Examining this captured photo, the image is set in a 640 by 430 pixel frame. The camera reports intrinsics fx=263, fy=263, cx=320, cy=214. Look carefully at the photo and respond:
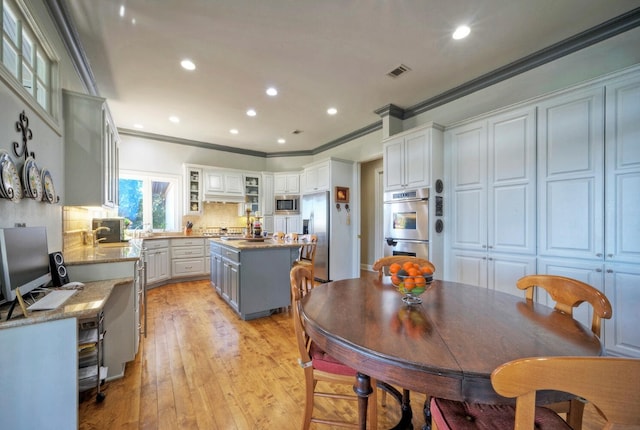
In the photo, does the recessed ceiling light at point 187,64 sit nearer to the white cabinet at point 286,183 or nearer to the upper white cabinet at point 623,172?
the white cabinet at point 286,183

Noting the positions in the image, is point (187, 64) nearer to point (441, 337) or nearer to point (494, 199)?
point (441, 337)

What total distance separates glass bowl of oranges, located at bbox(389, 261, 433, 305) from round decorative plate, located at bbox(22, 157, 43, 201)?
87.7 inches

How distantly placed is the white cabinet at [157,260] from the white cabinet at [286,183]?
2.63 metres

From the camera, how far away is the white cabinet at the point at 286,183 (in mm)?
6277

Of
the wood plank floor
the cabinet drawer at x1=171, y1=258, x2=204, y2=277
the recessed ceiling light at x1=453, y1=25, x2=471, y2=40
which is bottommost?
the wood plank floor

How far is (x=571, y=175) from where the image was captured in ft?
7.82

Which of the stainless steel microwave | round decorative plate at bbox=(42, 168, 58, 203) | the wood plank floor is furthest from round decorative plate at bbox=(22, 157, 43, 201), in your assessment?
the stainless steel microwave

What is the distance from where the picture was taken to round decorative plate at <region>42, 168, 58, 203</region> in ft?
6.15

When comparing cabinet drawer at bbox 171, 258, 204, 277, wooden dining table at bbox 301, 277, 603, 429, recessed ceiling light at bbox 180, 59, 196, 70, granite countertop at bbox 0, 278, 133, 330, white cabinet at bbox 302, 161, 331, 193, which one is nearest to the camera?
wooden dining table at bbox 301, 277, 603, 429

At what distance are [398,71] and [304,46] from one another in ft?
3.87

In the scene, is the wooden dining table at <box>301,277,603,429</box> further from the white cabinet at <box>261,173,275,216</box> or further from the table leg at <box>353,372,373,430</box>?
the white cabinet at <box>261,173,275,216</box>

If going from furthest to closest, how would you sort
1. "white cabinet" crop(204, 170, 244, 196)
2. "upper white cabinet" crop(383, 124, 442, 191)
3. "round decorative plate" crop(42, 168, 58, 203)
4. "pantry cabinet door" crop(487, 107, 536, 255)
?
"white cabinet" crop(204, 170, 244, 196) < "upper white cabinet" crop(383, 124, 442, 191) < "pantry cabinet door" crop(487, 107, 536, 255) < "round decorative plate" crop(42, 168, 58, 203)

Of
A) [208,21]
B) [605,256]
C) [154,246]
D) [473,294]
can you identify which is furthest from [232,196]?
[605,256]

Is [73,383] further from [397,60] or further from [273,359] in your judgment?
[397,60]
